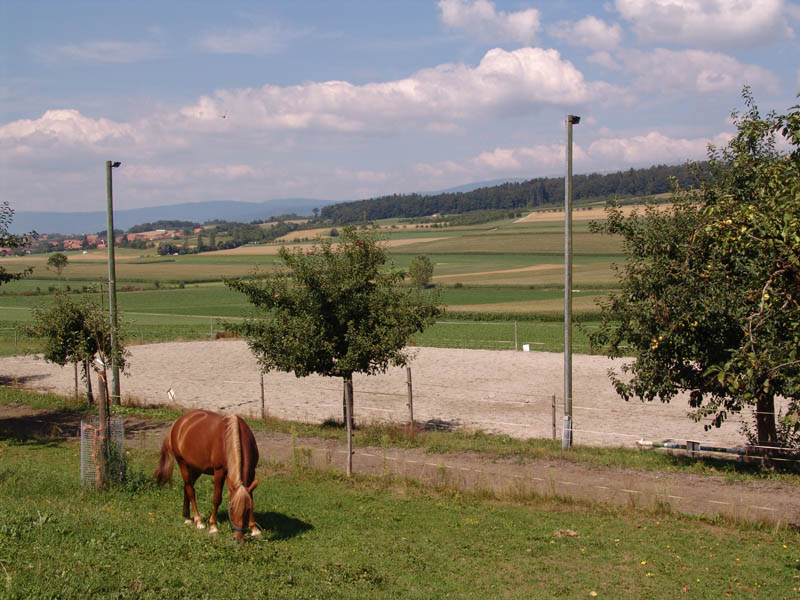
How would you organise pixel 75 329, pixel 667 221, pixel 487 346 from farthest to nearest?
pixel 487 346 → pixel 75 329 → pixel 667 221

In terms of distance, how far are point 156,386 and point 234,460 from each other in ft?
57.8

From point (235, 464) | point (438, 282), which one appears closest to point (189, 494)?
point (235, 464)

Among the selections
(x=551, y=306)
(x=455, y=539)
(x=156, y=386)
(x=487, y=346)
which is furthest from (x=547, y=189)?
(x=455, y=539)

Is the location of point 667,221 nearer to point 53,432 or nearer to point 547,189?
point 53,432

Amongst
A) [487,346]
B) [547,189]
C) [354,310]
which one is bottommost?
[487,346]

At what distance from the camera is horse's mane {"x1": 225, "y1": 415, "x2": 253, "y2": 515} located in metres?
8.44

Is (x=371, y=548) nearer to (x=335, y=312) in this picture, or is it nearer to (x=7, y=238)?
(x=335, y=312)

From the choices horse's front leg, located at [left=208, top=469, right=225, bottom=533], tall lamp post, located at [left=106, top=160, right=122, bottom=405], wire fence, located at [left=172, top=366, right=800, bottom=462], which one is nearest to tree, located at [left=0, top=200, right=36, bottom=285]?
tall lamp post, located at [left=106, top=160, right=122, bottom=405]

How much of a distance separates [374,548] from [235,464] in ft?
6.42

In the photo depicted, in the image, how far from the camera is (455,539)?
9.23 meters

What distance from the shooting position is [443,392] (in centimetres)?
2378

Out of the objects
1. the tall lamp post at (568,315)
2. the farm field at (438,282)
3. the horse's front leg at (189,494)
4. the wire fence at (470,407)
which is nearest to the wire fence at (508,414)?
the wire fence at (470,407)

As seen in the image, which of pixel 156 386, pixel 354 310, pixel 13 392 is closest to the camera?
pixel 354 310

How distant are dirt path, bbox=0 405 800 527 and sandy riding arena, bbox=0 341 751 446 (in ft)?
12.0
